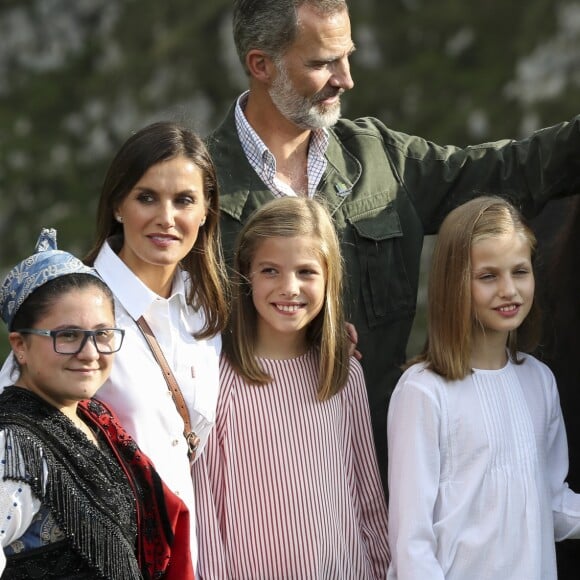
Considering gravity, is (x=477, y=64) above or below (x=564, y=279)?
above

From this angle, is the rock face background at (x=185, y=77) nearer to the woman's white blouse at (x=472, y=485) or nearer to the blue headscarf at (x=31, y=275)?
the woman's white blouse at (x=472, y=485)

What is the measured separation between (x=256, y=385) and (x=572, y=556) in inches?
39.2

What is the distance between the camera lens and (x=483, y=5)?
8.01m

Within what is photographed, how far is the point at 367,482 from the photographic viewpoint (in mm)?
3184

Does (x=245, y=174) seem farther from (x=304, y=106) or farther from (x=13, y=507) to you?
(x=13, y=507)

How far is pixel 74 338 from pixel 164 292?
48 centimetres

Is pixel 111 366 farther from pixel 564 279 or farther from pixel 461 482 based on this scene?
pixel 564 279

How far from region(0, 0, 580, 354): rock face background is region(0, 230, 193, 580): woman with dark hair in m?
4.83

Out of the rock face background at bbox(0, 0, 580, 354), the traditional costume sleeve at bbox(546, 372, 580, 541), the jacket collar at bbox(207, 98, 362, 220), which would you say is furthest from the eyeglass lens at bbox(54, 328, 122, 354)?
the rock face background at bbox(0, 0, 580, 354)

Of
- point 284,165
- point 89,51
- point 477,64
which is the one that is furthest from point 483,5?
point 284,165

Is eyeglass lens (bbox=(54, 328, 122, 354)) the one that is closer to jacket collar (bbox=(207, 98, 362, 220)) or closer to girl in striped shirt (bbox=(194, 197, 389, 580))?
girl in striped shirt (bbox=(194, 197, 389, 580))

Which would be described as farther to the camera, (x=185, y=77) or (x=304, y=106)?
(x=185, y=77)

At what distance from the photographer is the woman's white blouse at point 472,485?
293cm

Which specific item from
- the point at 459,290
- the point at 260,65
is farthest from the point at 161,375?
the point at 260,65
